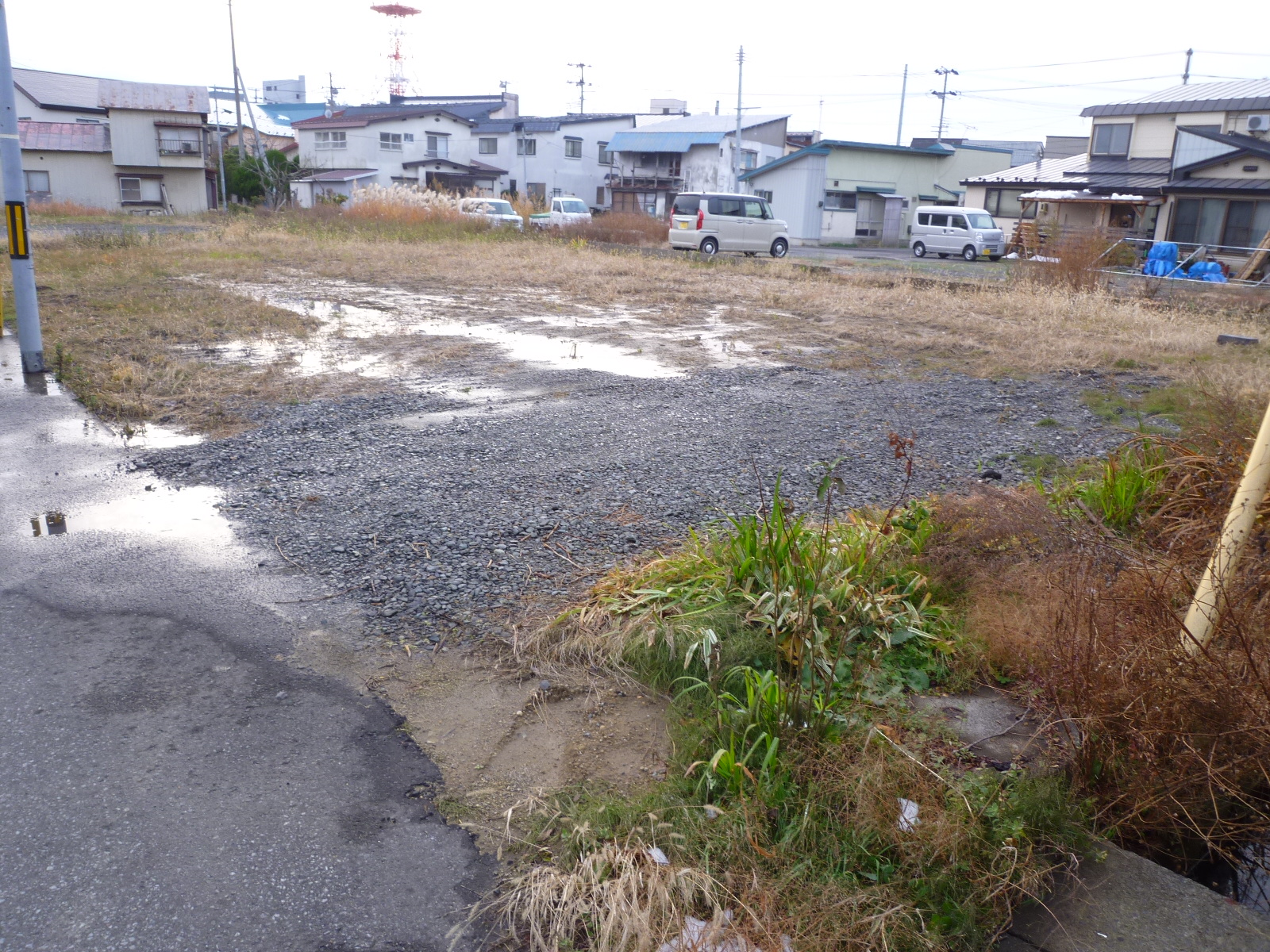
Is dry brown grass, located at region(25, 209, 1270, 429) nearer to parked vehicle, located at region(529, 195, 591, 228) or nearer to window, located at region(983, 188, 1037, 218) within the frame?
parked vehicle, located at region(529, 195, 591, 228)

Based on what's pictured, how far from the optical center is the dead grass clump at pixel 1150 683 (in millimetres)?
2084

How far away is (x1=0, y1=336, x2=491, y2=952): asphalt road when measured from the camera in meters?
1.90

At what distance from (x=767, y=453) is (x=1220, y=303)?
11.9m

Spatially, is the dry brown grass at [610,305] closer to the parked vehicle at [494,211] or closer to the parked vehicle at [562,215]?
the parked vehicle at [494,211]

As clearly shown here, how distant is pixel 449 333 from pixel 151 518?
581cm

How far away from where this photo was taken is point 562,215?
27.3m

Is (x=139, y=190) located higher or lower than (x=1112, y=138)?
lower

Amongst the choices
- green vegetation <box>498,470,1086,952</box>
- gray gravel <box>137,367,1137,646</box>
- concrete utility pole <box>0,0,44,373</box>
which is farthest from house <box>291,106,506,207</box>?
green vegetation <box>498,470,1086,952</box>

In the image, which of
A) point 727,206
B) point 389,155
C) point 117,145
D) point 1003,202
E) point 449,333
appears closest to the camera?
point 449,333

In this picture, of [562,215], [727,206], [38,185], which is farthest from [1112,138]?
[38,185]

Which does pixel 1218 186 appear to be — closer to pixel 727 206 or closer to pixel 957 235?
pixel 957 235

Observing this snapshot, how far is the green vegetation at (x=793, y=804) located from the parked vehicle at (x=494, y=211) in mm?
22548

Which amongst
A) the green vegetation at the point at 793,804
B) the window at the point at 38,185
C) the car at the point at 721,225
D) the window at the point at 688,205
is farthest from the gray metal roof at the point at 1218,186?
the window at the point at 38,185

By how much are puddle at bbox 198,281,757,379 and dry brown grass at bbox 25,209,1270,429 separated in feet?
1.58
